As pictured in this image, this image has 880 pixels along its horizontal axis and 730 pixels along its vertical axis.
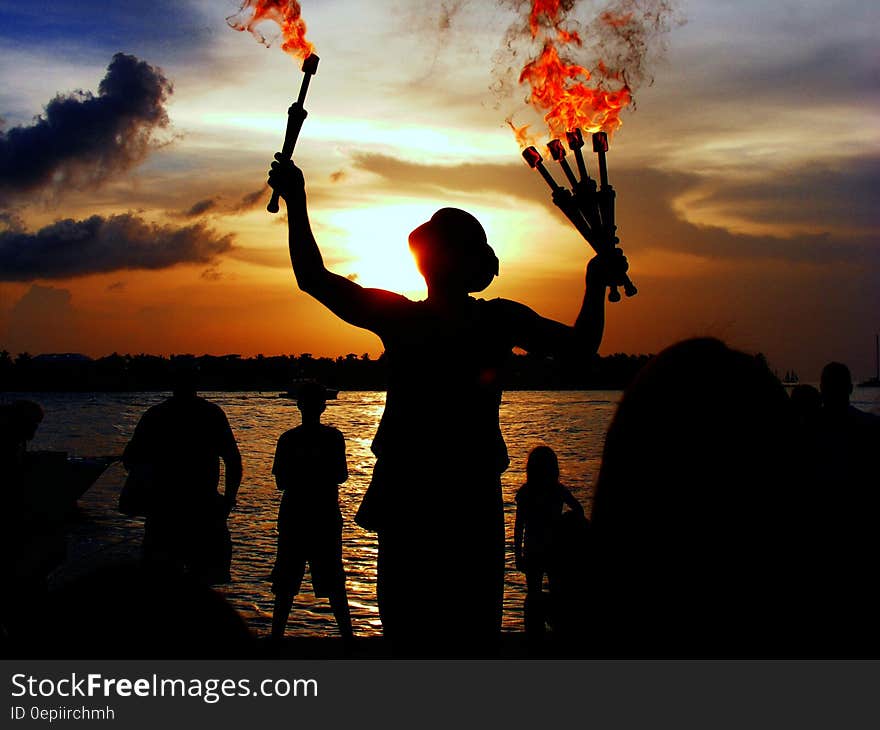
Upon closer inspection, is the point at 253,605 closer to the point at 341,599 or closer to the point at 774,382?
the point at 341,599

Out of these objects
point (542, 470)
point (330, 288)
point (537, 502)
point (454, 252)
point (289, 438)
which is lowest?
point (537, 502)

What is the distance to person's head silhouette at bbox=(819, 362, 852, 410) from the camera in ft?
23.7

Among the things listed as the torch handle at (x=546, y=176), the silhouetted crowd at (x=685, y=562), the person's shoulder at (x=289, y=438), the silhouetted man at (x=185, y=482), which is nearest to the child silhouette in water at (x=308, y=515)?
the person's shoulder at (x=289, y=438)

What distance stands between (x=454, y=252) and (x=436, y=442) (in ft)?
2.10

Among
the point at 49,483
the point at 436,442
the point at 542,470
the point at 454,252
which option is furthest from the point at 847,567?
the point at 49,483

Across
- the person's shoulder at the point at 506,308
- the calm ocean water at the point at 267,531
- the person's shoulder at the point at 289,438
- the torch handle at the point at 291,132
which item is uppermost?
the torch handle at the point at 291,132

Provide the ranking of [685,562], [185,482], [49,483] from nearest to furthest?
1. [685,562]
2. [185,482]
3. [49,483]

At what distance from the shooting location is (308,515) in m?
7.20

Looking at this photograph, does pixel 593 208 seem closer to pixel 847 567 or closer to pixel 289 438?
pixel 847 567

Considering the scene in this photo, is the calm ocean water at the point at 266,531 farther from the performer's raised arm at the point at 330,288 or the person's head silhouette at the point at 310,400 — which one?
the person's head silhouette at the point at 310,400

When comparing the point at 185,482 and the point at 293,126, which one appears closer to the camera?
the point at 293,126

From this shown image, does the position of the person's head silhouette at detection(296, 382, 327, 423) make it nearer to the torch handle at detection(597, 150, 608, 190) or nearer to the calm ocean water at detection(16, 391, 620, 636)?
the calm ocean water at detection(16, 391, 620, 636)

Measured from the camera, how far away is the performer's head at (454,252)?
3.23 m
